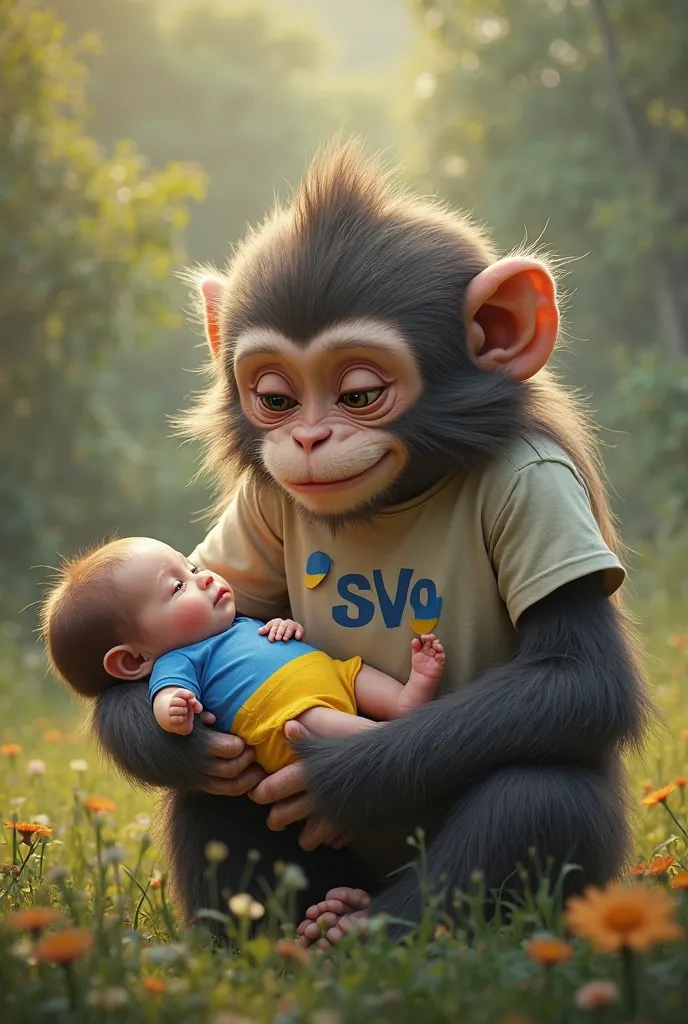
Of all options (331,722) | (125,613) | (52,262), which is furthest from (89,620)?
(52,262)

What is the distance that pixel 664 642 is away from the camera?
243 inches

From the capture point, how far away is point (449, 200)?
50.4ft

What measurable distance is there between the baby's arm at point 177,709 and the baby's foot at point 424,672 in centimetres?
42

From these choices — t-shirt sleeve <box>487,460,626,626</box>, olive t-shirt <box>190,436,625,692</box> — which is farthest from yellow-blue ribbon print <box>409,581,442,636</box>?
t-shirt sleeve <box>487,460,626,626</box>

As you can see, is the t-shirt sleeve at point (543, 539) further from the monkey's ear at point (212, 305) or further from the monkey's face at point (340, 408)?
the monkey's ear at point (212, 305)

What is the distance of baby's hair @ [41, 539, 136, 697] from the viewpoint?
2500mm

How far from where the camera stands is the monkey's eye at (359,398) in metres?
2.37

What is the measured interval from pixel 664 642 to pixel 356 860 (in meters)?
3.89

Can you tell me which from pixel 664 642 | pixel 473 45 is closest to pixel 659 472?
pixel 664 642

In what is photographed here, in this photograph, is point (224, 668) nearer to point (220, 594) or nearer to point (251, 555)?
point (220, 594)

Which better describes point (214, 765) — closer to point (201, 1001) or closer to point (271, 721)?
point (271, 721)

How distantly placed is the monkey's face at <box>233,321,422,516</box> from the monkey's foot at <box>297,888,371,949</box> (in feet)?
2.49

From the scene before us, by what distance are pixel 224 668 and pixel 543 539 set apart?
27.4 inches

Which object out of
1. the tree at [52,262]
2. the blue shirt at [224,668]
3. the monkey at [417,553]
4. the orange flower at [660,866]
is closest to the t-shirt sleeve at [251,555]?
the monkey at [417,553]
